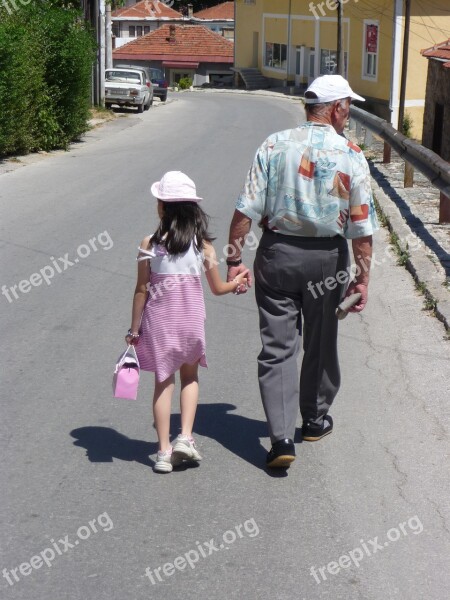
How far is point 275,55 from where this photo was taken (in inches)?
2510

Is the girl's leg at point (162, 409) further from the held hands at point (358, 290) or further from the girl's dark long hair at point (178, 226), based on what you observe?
the held hands at point (358, 290)

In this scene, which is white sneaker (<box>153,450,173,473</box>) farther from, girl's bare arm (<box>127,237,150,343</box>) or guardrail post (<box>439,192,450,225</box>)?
guardrail post (<box>439,192,450,225</box>)

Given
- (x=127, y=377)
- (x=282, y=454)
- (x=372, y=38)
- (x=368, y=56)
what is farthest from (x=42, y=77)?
(x=368, y=56)

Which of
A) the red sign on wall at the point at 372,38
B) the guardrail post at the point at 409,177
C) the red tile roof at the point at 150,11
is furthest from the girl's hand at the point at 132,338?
the red tile roof at the point at 150,11

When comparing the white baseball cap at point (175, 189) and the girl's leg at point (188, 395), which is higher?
the white baseball cap at point (175, 189)

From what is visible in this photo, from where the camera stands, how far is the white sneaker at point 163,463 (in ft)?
16.8

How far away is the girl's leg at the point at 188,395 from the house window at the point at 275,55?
58604mm

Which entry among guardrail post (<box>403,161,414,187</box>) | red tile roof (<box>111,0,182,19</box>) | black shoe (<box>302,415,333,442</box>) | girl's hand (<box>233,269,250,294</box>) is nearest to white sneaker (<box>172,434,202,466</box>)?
black shoe (<box>302,415,333,442</box>)

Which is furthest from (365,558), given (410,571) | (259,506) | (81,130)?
(81,130)

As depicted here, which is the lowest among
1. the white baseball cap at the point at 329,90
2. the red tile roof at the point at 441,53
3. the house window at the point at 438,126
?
the house window at the point at 438,126

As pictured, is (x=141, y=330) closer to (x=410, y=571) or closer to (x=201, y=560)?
(x=201, y=560)

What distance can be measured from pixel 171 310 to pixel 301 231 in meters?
0.77

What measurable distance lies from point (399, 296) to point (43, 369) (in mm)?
3568

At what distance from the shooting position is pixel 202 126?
2919cm
